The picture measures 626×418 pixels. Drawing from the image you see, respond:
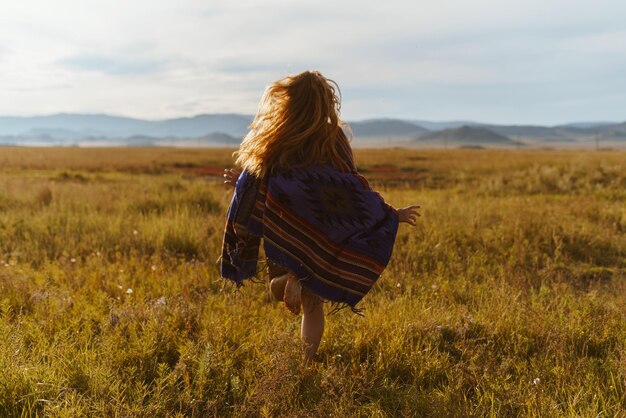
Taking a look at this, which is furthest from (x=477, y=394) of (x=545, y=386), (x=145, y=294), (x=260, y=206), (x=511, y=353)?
(x=145, y=294)

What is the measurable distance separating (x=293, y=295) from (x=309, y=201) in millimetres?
538

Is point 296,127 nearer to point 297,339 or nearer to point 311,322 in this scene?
point 311,322

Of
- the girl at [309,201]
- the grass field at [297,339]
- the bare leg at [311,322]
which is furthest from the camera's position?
the bare leg at [311,322]

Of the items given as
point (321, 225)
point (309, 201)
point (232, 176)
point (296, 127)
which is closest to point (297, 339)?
point (321, 225)

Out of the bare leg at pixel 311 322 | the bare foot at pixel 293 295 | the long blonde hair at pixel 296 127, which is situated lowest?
the bare leg at pixel 311 322

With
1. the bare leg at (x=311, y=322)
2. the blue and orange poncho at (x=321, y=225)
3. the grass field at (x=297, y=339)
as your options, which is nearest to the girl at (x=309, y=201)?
the blue and orange poncho at (x=321, y=225)

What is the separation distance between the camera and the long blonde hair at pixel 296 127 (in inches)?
108

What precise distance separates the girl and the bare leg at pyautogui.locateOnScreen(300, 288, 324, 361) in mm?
138

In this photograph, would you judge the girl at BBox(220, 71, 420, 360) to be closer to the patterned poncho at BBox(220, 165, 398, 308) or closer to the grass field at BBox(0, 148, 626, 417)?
the patterned poncho at BBox(220, 165, 398, 308)

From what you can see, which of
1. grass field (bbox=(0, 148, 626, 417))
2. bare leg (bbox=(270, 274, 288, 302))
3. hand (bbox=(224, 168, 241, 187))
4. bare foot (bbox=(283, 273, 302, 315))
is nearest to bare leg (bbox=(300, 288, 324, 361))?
grass field (bbox=(0, 148, 626, 417))

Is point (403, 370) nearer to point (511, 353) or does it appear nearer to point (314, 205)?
point (511, 353)

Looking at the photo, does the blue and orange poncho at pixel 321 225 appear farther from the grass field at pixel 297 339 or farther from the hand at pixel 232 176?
the grass field at pixel 297 339

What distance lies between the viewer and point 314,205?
2.73 meters

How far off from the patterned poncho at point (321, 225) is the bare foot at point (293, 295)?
8 cm
